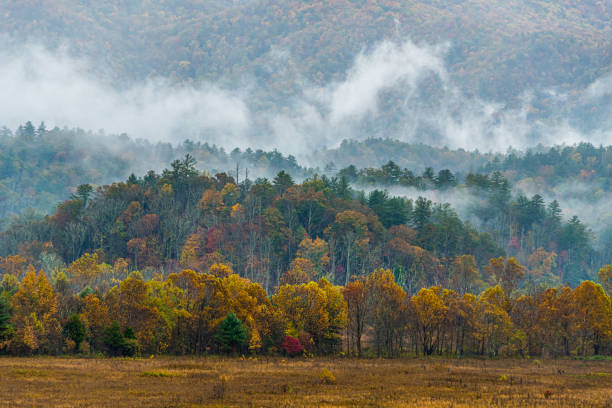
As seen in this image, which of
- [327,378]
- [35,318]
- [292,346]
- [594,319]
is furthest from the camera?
[594,319]

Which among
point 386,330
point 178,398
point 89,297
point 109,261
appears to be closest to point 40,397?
point 178,398

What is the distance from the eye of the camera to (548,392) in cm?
6694

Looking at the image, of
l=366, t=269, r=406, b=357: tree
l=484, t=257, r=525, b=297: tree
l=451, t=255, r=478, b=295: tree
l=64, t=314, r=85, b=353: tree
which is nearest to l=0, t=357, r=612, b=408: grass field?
l=64, t=314, r=85, b=353: tree

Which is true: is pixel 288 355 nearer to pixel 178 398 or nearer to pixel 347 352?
pixel 347 352

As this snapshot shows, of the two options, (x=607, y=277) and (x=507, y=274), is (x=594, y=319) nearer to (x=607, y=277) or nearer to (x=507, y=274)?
(x=607, y=277)

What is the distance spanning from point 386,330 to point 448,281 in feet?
274

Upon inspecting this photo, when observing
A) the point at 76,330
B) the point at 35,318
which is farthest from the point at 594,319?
the point at 35,318

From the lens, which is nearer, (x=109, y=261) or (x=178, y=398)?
(x=178, y=398)

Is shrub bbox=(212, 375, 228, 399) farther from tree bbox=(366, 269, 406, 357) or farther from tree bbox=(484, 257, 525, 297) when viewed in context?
tree bbox=(484, 257, 525, 297)

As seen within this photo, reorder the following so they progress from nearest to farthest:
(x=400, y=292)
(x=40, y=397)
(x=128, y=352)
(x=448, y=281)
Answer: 1. (x=40, y=397)
2. (x=128, y=352)
3. (x=400, y=292)
4. (x=448, y=281)

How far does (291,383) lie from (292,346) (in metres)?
32.8

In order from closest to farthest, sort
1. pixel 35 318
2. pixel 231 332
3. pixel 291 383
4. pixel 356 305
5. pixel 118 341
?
pixel 291 383 → pixel 35 318 → pixel 118 341 → pixel 231 332 → pixel 356 305

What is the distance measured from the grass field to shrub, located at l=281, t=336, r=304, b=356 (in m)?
6.44

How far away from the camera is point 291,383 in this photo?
7150 cm
